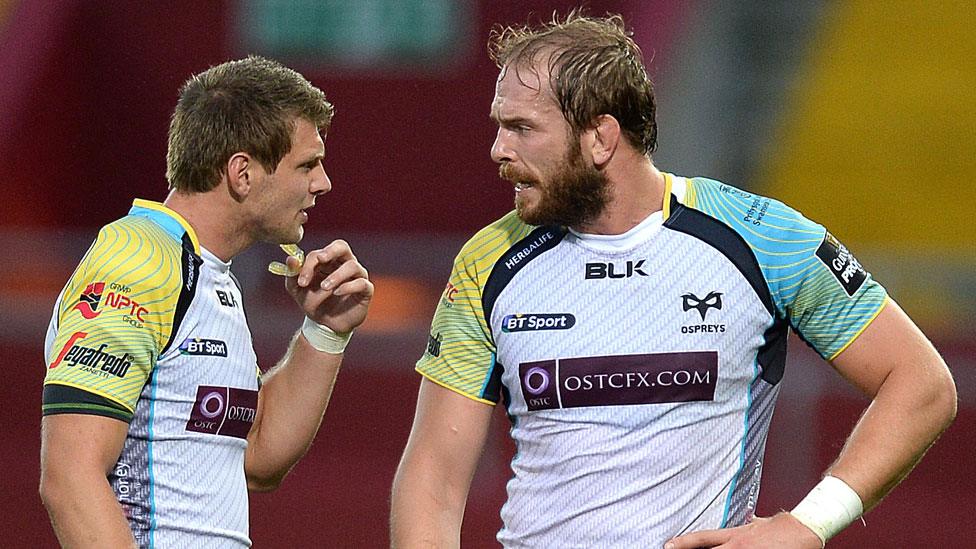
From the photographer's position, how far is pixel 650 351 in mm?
3633

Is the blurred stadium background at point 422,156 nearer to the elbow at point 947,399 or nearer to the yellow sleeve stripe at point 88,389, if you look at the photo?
the elbow at point 947,399

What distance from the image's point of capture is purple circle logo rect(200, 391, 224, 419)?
362 cm

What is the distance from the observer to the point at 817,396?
25.6 ft

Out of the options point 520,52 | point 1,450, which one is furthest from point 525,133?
point 1,450

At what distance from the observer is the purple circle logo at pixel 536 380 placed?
3.67 m

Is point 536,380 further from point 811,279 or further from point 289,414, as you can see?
point 289,414

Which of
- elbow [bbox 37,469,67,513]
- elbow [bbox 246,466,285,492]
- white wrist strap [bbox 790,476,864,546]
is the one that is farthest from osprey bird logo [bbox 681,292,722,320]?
elbow [bbox 37,469,67,513]

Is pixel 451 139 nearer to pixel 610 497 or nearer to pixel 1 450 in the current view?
pixel 1 450

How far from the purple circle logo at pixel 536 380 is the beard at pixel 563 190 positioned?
0.35 m

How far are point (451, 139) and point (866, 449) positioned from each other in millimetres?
10815

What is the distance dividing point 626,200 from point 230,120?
0.98 m

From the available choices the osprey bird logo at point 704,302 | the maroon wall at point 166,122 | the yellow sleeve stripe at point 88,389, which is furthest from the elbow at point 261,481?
the maroon wall at point 166,122

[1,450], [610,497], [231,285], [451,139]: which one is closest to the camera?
[610,497]

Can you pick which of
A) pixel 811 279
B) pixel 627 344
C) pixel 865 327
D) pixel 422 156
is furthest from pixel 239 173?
pixel 422 156
